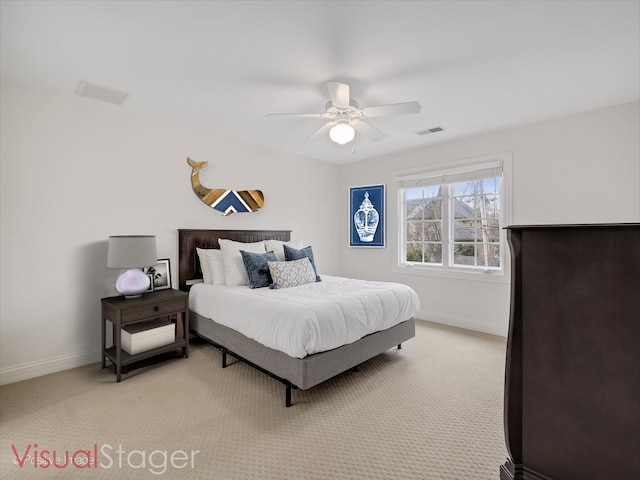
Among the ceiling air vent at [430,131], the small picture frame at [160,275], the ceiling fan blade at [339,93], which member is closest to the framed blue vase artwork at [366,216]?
the ceiling air vent at [430,131]

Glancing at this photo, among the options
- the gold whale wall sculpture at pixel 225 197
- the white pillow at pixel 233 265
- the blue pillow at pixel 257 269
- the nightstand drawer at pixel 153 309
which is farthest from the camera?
the gold whale wall sculpture at pixel 225 197

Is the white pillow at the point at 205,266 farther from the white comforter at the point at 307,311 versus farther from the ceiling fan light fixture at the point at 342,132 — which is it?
the ceiling fan light fixture at the point at 342,132

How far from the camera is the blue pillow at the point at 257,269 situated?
10.6 ft

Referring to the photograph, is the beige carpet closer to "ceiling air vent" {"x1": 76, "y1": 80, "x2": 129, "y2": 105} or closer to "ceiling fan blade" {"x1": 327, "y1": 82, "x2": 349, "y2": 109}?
"ceiling fan blade" {"x1": 327, "y1": 82, "x2": 349, "y2": 109}

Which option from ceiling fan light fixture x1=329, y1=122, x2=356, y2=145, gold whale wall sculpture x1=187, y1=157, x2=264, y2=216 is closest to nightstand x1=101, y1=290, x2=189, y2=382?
gold whale wall sculpture x1=187, y1=157, x2=264, y2=216

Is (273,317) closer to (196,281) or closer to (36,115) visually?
(196,281)

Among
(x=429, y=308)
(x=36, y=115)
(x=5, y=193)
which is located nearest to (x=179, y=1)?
(x=36, y=115)

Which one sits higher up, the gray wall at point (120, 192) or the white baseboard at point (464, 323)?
the gray wall at point (120, 192)

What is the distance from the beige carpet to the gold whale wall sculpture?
74.6 inches

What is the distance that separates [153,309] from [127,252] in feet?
1.86

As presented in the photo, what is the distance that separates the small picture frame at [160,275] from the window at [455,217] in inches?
130

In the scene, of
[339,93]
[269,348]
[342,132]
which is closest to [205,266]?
[269,348]

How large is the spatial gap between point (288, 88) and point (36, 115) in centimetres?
223

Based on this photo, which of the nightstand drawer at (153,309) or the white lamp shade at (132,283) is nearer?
the nightstand drawer at (153,309)
